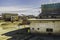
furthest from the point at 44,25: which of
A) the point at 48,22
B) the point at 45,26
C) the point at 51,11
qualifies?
the point at 51,11

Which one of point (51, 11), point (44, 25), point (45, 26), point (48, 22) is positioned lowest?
point (45, 26)

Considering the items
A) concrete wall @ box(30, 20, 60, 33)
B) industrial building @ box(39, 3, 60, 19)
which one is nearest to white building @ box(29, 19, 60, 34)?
concrete wall @ box(30, 20, 60, 33)

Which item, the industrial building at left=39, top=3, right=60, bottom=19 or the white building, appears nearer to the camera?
the white building

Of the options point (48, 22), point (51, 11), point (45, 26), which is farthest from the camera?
point (51, 11)

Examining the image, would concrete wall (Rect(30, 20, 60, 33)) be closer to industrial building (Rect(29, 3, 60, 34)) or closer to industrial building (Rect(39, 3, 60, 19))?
industrial building (Rect(29, 3, 60, 34))

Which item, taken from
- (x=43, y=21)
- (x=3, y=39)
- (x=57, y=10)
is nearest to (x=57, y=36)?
(x=43, y=21)

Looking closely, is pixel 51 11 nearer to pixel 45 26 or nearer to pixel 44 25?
pixel 44 25

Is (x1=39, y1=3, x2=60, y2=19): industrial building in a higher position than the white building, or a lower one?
higher

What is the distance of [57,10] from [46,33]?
5026 millimetres

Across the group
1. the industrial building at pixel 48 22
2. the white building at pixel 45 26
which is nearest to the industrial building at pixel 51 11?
the industrial building at pixel 48 22

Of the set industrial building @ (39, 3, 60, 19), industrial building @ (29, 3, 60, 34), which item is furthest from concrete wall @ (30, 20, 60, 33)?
industrial building @ (39, 3, 60, 19)

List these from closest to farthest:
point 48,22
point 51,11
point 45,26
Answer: point 48,22
point 45,26
point 51,11

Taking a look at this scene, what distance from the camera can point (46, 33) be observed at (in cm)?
1878

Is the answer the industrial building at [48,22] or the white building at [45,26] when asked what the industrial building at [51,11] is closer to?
the industrial building at [48,22]
